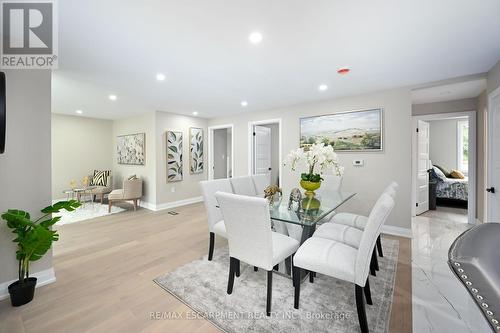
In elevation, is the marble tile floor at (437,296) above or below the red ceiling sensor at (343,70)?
below

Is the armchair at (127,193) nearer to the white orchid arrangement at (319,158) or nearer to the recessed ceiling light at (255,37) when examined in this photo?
the white orchid arrangement at (319,158)

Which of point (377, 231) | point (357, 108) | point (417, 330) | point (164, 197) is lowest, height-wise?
point (417, 330)

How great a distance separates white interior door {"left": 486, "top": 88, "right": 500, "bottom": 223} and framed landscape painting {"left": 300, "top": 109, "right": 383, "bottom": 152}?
3.90 ft

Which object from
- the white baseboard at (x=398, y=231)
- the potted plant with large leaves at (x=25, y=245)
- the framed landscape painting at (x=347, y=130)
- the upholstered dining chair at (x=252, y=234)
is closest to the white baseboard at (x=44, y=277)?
the potted plant with large leaves at (x=25, y=245)

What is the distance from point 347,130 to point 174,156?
397 cm

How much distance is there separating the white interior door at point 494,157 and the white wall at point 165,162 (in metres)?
5.50

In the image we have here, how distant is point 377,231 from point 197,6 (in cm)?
201

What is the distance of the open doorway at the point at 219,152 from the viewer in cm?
607

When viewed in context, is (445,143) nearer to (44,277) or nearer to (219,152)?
(219,152)

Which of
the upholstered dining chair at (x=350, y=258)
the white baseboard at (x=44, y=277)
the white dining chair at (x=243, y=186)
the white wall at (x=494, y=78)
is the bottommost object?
the white baseboard at (x=44, y=277)

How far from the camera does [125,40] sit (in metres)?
1.94

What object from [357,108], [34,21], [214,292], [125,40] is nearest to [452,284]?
[214,292]

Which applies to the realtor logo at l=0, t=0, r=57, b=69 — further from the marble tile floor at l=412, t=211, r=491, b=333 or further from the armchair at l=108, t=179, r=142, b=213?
the marble tile floor at l=412, t=211, r=491, b=333

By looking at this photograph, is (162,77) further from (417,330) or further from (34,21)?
(417,330)
